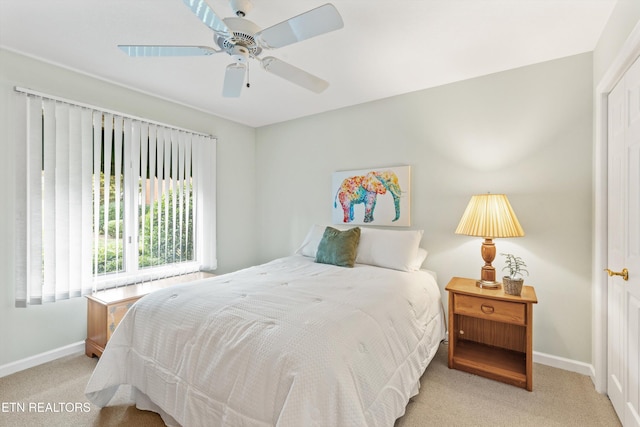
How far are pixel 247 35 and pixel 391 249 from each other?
6.70 ft

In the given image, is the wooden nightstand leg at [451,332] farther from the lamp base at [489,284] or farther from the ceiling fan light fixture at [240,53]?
the ceiling fan light fixture at [240,53]

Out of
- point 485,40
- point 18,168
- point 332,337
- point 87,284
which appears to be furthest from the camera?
point 87,284

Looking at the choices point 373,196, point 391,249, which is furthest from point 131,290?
point 373,196

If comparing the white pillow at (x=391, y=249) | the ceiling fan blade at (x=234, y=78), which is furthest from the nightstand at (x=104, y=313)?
the white pillow at (x=391, y=249)

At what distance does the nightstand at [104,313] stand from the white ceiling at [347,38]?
2005 millimetres

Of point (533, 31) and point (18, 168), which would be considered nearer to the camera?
point (533, 31)

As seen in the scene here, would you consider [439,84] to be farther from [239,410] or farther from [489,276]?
[239,410]

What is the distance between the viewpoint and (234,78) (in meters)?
2.03

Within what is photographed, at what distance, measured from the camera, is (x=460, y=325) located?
2.72m

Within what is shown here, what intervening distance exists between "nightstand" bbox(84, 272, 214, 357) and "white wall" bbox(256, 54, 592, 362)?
7.31 ft

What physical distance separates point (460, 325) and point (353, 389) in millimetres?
1878

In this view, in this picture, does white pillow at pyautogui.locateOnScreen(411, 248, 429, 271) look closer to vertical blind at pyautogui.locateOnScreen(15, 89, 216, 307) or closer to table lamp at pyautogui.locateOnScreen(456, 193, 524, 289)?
table lamp at pyautogui.locateOnScreen(456, 193, 524, 289)

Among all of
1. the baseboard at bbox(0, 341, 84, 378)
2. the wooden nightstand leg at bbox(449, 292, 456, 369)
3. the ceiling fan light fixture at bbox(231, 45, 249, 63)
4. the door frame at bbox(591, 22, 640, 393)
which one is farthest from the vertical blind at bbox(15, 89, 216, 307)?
the door frame at bbox(591, 22, 640, 393)

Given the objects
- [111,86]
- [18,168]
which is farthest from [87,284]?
[111,86]
